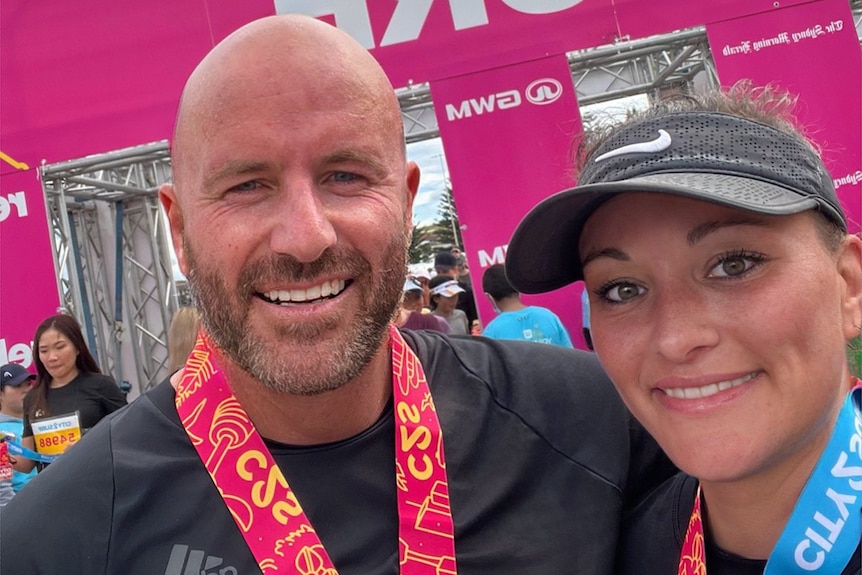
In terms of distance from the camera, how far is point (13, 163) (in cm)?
521

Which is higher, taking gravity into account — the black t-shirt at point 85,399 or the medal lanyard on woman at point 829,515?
the black t-shirt at point 85,399

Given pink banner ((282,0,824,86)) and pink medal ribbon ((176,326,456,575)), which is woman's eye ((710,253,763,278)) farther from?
pink banner ((282,0,824,86))

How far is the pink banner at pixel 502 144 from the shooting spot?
16.3 ft

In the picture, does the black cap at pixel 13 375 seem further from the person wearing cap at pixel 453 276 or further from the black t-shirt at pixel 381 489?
the person wearing cap at pixel 453 276

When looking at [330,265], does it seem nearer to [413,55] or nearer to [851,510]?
[851,510]

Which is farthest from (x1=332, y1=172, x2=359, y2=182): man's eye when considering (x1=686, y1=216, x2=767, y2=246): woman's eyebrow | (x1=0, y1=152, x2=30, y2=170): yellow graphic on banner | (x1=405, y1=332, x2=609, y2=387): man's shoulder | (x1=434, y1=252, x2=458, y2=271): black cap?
(x1=434, y1=252, x2=458, y2=271): black cap

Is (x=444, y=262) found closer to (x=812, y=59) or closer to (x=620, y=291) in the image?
(x=812, y=59)

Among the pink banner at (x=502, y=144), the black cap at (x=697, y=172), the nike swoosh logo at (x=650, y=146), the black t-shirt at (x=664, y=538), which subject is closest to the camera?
the black cap at (x=697, y=172)

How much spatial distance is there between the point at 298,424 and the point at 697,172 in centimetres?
88

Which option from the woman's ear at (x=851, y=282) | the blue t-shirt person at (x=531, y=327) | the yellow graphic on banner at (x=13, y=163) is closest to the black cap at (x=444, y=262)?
the blue t-shirt person at (x=531, y=327)

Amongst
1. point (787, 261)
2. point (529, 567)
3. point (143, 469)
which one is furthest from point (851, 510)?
point (143, 469)

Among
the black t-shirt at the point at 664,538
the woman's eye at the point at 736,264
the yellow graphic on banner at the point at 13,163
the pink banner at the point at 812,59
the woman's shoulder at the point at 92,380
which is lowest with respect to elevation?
the black t-shirt at the point at 664,538

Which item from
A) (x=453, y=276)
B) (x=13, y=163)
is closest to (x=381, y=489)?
(x=13, y=163)

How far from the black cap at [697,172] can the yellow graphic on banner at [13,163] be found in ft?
16.3
